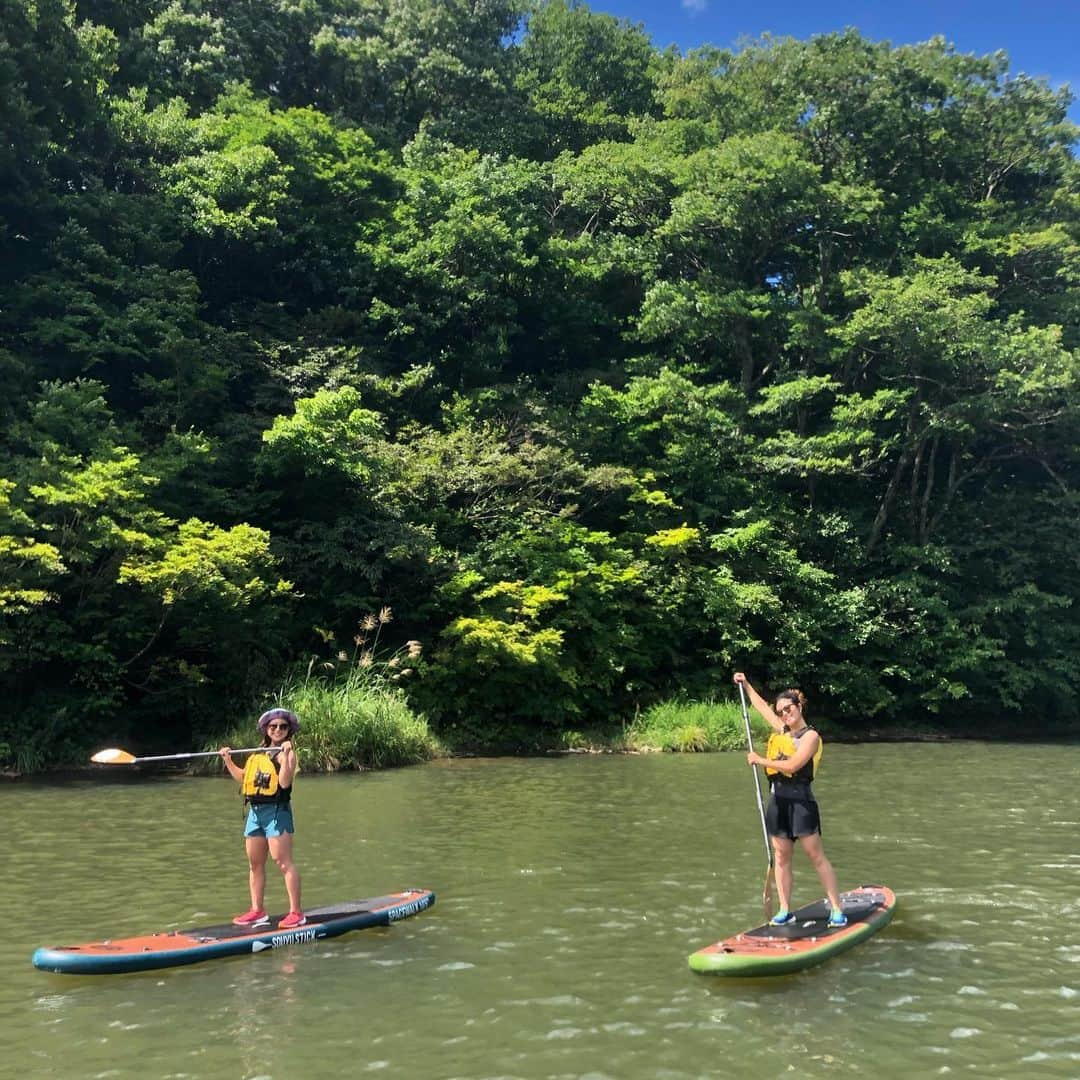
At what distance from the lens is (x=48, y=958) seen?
570cm

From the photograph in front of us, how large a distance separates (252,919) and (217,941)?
0.49m

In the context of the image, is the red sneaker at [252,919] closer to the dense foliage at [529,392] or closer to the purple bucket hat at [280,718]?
the purple bucket hat at [280,718]

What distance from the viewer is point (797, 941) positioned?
6031mm

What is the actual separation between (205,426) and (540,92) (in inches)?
769

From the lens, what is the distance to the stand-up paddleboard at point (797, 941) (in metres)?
5.66

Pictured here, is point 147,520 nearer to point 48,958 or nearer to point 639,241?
point 48,958

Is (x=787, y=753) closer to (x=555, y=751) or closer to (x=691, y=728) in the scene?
(x=555, y=751)

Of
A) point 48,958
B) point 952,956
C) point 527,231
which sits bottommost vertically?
point 952,956

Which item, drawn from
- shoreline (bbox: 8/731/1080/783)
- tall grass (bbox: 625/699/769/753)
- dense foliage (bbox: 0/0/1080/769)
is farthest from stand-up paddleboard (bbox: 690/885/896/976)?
tall grass (bbox: 625/699/769/753)

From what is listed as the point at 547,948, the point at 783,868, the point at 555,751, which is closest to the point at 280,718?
the point at 547,948

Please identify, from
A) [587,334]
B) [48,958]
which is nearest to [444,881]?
[48,958]

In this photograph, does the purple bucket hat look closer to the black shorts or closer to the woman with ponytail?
the woman with ponytail

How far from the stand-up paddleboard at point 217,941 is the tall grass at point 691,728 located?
1221 cm

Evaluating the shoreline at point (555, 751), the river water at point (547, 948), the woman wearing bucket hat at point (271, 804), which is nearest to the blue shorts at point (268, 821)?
the woman wearing bucket hat at point (271, 804)
